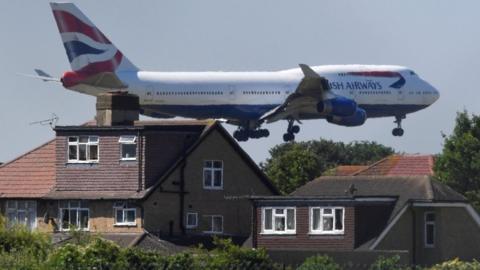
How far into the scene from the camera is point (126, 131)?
201 ft

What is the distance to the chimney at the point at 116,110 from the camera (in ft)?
212

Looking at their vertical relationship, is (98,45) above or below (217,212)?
above

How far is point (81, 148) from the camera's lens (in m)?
62.5

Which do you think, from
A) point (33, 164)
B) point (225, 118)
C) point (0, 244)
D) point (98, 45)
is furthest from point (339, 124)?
point (0, 244)

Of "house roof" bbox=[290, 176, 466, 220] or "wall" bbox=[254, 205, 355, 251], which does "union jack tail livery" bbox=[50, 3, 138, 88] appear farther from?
"wall" bbox=[254, 205, 355, 251]

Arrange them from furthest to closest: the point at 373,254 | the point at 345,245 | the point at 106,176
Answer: the point at 106,176 < the point at 345,245 < the point at 373,254

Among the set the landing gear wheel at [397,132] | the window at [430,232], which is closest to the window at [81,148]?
the window at [430,232]

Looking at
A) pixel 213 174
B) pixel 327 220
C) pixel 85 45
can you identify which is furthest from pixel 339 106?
pixel 327 220

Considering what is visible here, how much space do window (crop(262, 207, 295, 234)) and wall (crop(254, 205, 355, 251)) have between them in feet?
0.58

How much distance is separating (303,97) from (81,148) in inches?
1482

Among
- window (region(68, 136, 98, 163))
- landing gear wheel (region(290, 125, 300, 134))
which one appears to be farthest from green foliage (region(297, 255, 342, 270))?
landing gear wheel (region(290, 125, 300, 134))

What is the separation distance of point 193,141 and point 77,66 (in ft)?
119

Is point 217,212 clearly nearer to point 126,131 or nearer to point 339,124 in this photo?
point 126,131

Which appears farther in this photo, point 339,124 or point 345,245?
point 339,124
